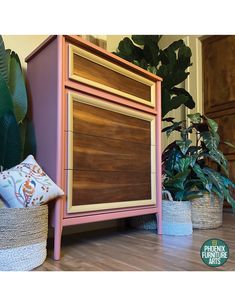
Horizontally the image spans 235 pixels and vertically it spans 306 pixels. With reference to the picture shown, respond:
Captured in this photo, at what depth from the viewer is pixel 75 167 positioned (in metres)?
1.06

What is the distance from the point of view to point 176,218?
147 centimetres

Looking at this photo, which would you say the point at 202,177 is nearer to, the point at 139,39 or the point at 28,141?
the point at 28,141

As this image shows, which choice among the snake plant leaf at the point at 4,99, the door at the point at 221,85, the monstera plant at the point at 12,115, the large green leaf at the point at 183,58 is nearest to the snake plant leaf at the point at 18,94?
the monstera plant at the point at 12,115

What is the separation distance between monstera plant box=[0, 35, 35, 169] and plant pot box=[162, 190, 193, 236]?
794 millimetres

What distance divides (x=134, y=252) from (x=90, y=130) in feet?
1.74

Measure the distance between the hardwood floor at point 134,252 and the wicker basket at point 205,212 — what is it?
7cm

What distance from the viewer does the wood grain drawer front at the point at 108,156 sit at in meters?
1.07

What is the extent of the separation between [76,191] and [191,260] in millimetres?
494

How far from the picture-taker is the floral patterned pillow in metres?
0.88

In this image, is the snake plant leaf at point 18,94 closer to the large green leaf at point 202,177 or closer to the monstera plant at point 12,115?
the monstera plant at point 12,115

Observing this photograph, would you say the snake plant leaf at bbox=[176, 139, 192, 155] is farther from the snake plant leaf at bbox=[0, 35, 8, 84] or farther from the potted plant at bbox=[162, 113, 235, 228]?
the snake plant leaf at bbox=[0, 35, 8, 84]

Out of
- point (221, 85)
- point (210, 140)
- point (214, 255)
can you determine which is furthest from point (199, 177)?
point (221, 85)
